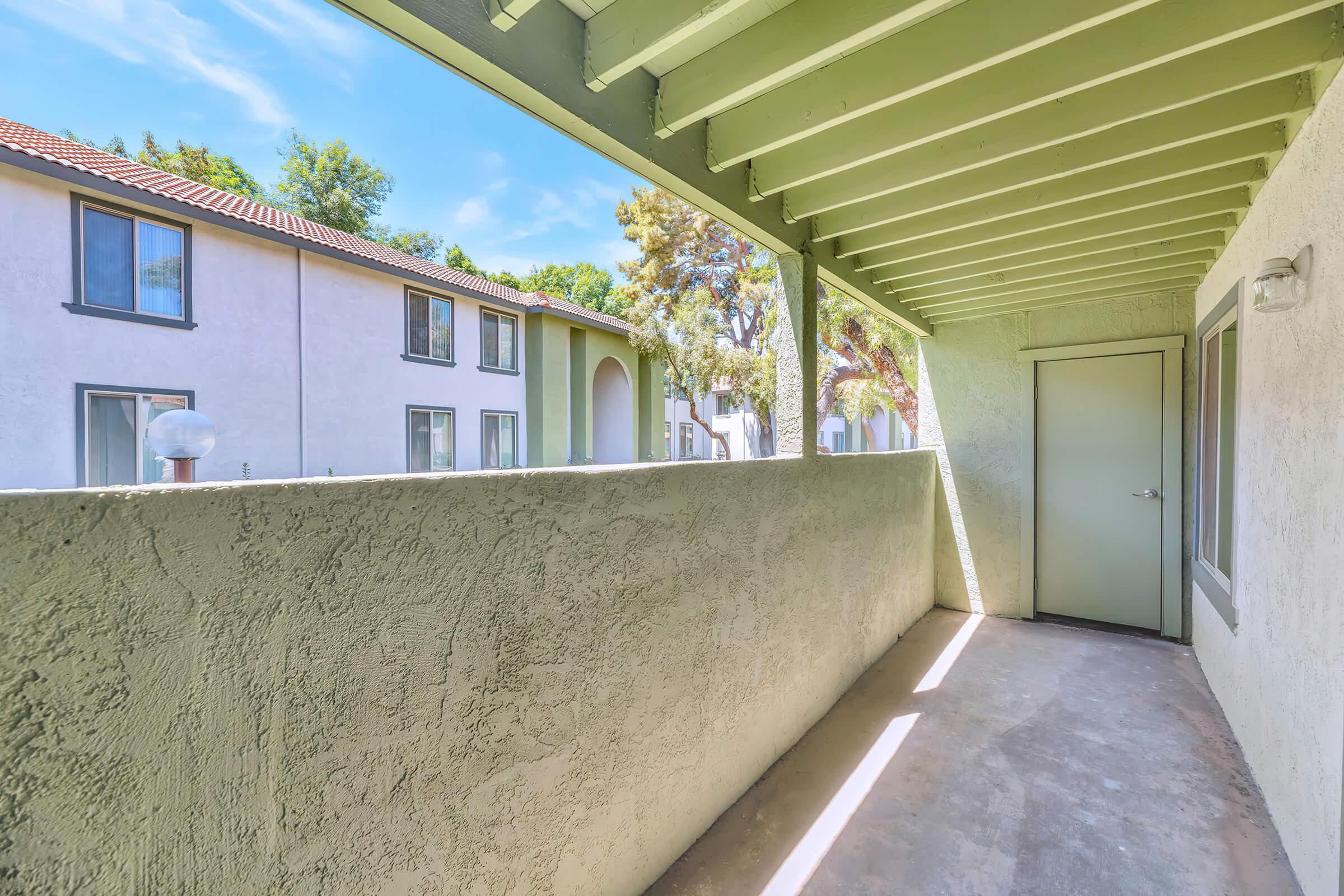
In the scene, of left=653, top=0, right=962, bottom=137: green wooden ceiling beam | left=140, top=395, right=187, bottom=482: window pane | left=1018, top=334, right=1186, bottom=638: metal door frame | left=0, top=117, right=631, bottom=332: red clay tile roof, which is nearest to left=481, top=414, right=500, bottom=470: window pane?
left=0, top=117, right=631, bottom=332: red clay tile roof

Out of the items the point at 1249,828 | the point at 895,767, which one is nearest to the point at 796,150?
the point at 895,767

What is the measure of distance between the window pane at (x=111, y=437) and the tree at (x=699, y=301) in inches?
→ 320

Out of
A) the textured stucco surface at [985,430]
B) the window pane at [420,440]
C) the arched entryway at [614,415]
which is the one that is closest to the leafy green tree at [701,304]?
the arched entryway at [614,415]

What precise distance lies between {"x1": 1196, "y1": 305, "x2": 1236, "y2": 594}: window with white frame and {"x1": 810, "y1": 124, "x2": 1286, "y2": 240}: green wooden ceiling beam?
1.33 metres

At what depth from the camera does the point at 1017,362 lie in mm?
5148

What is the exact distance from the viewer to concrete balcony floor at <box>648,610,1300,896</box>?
210 centimetres

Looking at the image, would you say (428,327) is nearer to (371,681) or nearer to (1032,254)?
(1032,254)

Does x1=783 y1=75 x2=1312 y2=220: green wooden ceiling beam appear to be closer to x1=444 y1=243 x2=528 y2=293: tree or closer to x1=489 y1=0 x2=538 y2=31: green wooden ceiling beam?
A: x1=489 y1=0 x2=538 y2=31: green wooden ceiling beam

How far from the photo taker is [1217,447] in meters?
3.74

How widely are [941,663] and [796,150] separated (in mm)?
3774

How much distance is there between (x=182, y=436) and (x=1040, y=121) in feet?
10.6

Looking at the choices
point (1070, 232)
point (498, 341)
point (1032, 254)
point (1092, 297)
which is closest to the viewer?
point (1070, 232)

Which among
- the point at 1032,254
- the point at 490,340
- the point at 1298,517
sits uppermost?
the point at 490,340

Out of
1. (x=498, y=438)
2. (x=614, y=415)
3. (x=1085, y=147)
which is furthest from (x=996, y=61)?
(x=614, y=415)
